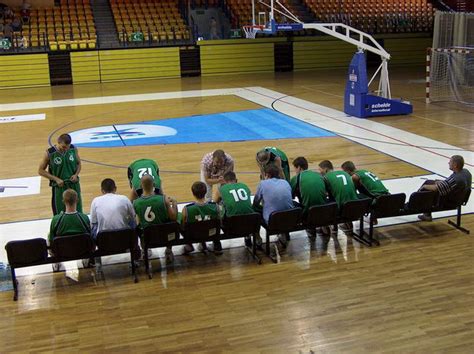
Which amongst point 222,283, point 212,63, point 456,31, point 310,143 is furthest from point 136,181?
point 212,63

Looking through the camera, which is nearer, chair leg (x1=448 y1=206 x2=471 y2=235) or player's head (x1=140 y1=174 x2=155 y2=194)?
player's head (x1=140 y1=174 x2=155 y2=194)

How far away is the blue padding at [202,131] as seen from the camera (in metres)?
13.9

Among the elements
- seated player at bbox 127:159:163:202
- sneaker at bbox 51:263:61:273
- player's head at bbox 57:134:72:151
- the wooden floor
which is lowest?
the wooden floor

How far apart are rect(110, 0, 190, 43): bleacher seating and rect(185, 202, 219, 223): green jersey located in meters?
21.1

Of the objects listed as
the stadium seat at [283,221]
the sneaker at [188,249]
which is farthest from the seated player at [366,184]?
the sneaker at [188,249]

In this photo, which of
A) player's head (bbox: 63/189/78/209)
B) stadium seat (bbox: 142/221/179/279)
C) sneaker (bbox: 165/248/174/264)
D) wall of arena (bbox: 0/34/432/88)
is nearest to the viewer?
player's head (bbox: 63/189/78/209)

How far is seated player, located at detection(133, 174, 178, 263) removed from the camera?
6504mm

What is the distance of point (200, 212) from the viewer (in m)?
6.64

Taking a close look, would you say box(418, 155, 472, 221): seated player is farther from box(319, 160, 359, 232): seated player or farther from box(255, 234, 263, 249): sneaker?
box(255, 234, 263, 249): sneaker

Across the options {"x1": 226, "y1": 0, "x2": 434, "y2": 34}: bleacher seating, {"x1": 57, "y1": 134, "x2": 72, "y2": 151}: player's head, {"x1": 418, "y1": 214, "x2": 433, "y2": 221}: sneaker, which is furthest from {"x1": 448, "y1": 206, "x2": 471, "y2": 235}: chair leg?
{"x1": 226, "y1": 0, "x2": 434, "y2": 34}: bleacher seating

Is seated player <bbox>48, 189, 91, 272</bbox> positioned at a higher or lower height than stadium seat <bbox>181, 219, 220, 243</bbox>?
higher

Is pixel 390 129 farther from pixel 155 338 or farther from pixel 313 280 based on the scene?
pixel 155 338

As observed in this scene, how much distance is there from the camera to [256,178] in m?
10.4

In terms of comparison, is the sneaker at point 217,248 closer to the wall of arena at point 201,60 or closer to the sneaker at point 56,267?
the sneaker at point 56,267
